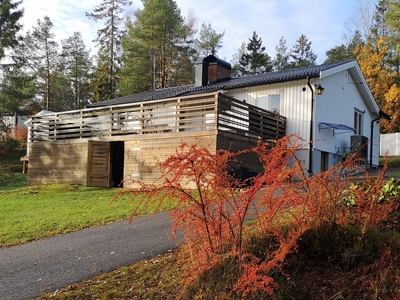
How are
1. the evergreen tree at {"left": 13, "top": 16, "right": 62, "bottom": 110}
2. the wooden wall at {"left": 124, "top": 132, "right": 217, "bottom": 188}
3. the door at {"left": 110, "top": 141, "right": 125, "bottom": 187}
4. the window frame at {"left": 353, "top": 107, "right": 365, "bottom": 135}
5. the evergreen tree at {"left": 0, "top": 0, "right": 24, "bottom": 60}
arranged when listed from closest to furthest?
the wooden wall at {"left": 124, "top": 132, "right": 217, "bottom": 188} < the door at {"left": 110, "top": 141, "right": 125, "bottom": 187} < the window frame at {"left": 353, "top": 107, "right": 365, "bottom": 135} < the evergreen tree at {"left": 0, "top": 0, "right": 24, "bottom": 60} < the evergreen tree at {"left": 13, "top": 16, "right": 62, "bottom": 110}

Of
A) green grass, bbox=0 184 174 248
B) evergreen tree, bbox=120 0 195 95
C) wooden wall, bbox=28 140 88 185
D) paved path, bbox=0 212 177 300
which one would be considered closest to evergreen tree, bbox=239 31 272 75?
evergreen tree, bbox=120 0 195 95

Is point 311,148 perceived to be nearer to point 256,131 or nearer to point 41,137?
point 256,131

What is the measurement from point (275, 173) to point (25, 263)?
403 cm

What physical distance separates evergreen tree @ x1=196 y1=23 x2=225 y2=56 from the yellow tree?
1689cm

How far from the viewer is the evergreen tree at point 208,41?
41.8 metres

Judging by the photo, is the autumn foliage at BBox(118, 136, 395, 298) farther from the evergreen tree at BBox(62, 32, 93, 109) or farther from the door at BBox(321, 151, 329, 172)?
the evergreen tree at BBox(62, 32, 93, 109)

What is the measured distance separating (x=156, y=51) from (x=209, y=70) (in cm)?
1730

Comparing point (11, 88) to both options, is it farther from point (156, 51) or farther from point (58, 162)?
point (58, 162)

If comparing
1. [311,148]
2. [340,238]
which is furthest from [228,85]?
[340,238]

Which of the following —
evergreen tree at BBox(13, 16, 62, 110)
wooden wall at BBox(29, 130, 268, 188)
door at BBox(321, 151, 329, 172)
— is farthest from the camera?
evergreen tree at BBox(13, 16, 62, 110)

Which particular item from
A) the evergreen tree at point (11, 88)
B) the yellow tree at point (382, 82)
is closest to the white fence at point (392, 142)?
the yellow tree at point (382, 82)

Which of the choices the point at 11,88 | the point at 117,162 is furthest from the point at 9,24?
the point at 117,162

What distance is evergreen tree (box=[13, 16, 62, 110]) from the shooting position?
4106cm

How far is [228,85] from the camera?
55.8 feet
